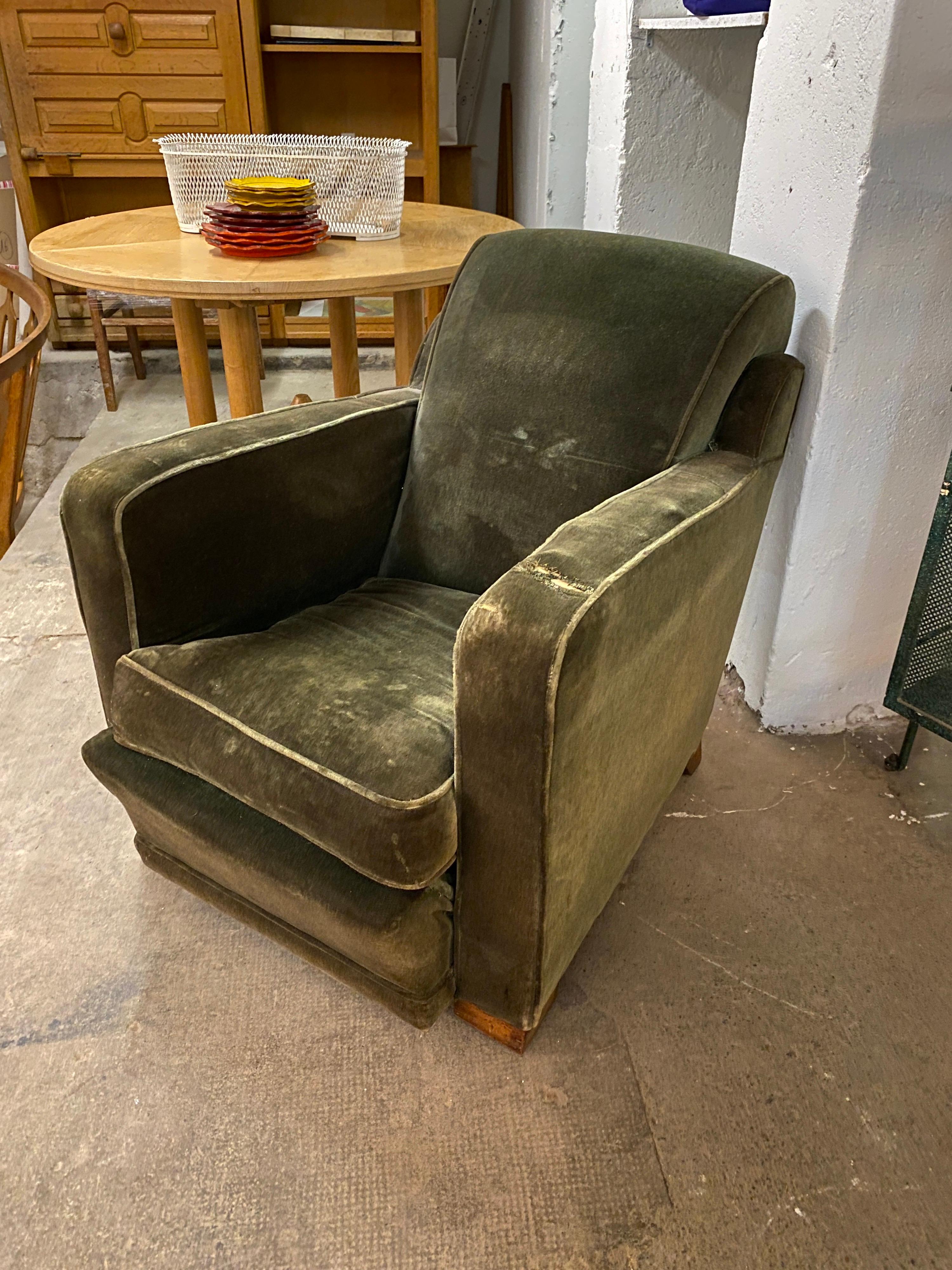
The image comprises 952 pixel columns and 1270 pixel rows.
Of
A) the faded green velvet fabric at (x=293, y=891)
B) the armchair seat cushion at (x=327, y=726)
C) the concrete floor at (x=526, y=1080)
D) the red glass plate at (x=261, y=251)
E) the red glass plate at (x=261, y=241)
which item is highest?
the red glass plate at (x=261, y=241)

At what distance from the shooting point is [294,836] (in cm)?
105

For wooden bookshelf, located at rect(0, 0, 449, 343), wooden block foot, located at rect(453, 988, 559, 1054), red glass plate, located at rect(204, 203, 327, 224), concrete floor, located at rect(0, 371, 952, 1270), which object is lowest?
concrete floor, located at rect(0, 371, 952, 1270)

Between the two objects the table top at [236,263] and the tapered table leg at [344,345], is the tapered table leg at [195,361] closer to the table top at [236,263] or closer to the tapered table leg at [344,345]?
the table top at [236,263]

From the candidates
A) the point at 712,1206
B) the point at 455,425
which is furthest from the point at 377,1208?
the point at 455,425

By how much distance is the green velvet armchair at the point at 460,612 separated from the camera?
3.01 feet

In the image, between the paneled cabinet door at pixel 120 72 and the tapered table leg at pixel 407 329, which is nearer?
the tapered table leg at pixel 407 329

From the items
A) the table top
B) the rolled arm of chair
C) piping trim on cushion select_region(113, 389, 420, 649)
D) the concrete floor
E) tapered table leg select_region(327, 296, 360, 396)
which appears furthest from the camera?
tapered table leg select_region(327, 296, 360, 396)

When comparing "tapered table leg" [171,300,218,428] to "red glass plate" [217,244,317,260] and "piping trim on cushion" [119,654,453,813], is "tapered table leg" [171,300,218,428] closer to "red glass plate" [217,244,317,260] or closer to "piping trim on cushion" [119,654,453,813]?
"red glass plate" [217,244,317,260]

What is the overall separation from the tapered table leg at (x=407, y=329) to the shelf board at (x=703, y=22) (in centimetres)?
74

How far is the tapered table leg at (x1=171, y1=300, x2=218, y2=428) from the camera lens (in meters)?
2.01

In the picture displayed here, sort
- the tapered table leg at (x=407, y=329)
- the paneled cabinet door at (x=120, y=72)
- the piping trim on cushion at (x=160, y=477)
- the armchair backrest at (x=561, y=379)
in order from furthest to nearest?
the paneled cabinet door at (x=120, y=72), the tapered table leg at (x=407, y=329), the armchair backrest at (x=561, y=379), the piping trim on cushion at (x=160, y=477)

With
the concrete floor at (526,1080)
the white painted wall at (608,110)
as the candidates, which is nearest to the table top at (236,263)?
the white painted wall at (608,110)

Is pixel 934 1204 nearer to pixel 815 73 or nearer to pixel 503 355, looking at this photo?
pixel 503 355

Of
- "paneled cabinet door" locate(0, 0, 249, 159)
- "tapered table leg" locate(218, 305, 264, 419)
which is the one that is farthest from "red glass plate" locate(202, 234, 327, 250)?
"paneled cabinet door" locate(0, 0, 249, 159)
